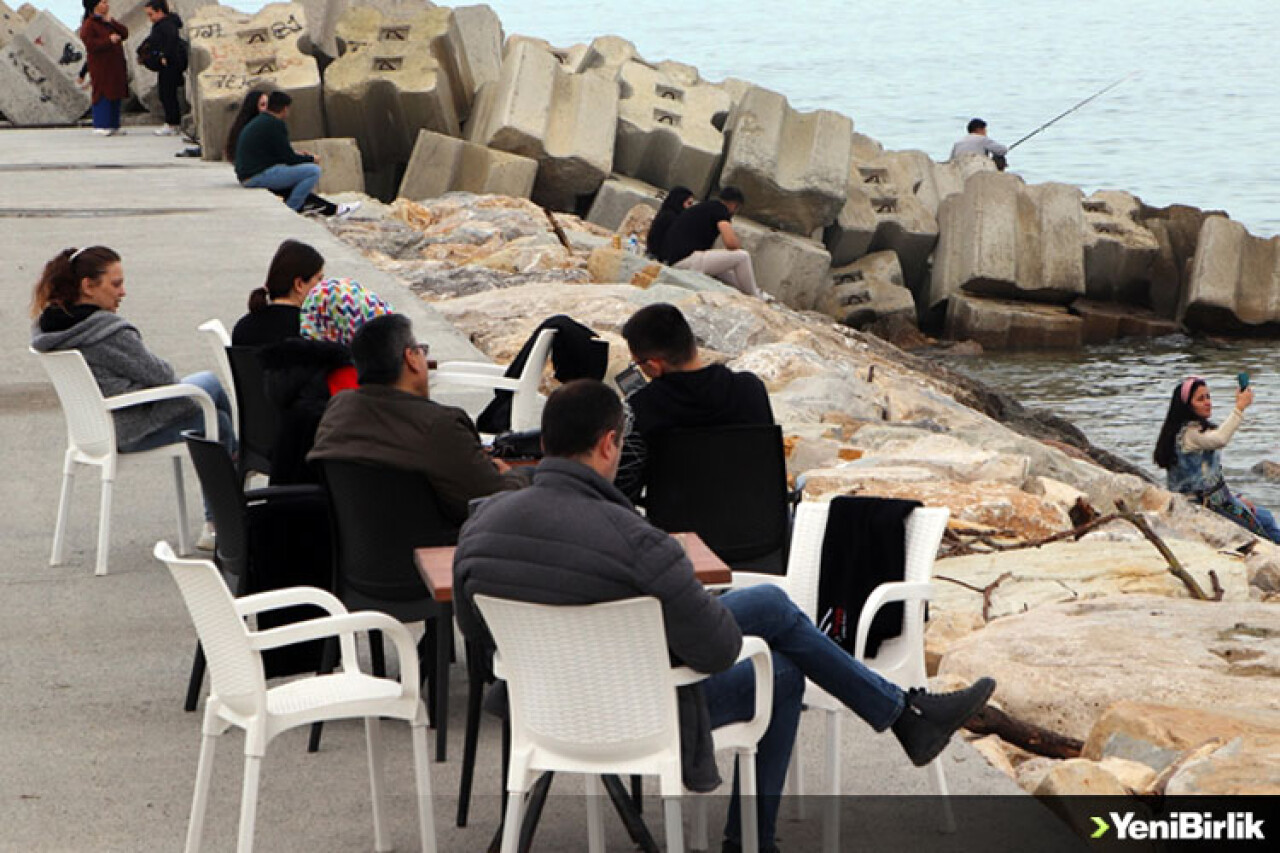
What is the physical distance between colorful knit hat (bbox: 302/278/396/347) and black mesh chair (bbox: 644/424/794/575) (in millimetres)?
1611

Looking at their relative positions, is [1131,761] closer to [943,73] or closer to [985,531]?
[985,531]

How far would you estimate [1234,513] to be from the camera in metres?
11.6

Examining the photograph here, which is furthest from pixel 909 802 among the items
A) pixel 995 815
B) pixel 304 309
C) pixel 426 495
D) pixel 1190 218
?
pixel 1190 218

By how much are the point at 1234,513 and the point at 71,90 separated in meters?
18.6

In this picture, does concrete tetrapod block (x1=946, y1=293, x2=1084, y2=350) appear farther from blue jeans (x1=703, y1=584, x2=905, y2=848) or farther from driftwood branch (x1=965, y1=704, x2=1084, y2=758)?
blue jeans (x1=703, y1=584, x2=905, y2=848)

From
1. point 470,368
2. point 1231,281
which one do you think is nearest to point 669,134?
point 1231,281

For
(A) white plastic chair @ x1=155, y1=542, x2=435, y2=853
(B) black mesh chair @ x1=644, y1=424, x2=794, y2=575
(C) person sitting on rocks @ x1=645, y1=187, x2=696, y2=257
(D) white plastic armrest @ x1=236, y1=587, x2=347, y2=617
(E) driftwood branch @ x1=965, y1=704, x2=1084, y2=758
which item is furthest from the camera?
(C) person sitting on rocks @ x1=645, y1=187, x2=696, y2=257

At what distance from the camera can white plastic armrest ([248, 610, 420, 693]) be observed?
407 centimetres

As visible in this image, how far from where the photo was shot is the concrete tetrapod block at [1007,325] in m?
23.0

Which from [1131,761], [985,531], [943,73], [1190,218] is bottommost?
[943,73]

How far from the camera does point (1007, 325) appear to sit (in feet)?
75.7

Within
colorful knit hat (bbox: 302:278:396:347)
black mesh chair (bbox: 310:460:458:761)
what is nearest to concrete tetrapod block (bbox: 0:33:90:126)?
colorful knit hat (bbox: 302:278:396:347)

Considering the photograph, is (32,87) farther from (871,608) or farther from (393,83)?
(871,608)

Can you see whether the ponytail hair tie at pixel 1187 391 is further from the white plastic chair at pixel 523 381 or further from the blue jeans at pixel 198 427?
the blue jeans at pixel 198 427
